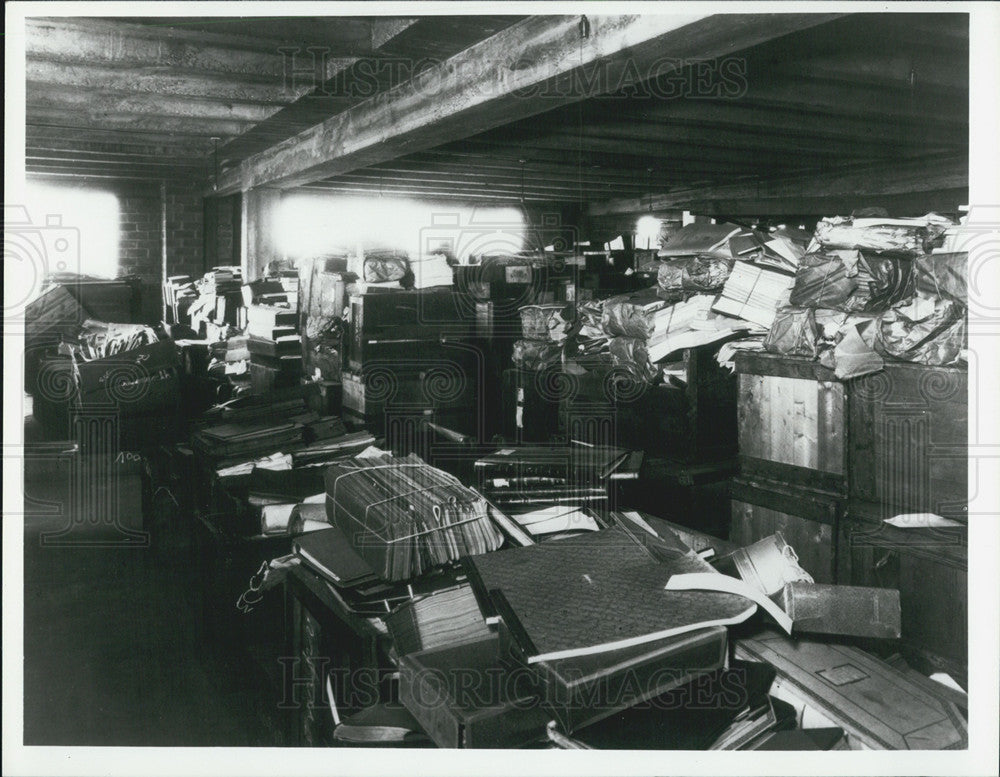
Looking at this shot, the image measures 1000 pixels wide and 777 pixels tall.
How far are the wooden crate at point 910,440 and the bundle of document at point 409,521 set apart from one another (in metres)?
1.44

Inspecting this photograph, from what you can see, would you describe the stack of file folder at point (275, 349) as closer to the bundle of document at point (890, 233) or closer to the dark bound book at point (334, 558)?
the dark bound book at point (334, 558)

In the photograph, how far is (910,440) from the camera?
2510mm

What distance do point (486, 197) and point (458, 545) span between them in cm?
764

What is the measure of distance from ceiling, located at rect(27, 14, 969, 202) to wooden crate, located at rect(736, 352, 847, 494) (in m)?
1.17

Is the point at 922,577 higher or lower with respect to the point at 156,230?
lower

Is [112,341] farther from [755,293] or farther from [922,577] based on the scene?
[922,577]

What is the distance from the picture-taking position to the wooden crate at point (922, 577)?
7.81 feet

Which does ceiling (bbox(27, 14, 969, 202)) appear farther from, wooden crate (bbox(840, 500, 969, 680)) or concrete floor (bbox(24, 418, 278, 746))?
concrete floor (bbox(24, 418, 278, 746))

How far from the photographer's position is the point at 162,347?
15.6ft

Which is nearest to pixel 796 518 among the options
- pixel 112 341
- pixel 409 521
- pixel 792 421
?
pixel 792 421

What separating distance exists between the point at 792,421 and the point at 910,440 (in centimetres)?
45

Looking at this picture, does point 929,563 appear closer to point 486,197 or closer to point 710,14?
point 710,14

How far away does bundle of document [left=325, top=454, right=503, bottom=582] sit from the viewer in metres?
1.86

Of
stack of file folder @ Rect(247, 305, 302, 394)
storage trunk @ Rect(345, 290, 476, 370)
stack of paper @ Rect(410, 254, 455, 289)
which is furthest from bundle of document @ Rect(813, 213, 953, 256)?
stack of file folder @ Rect(247, 305, 302, 394)
